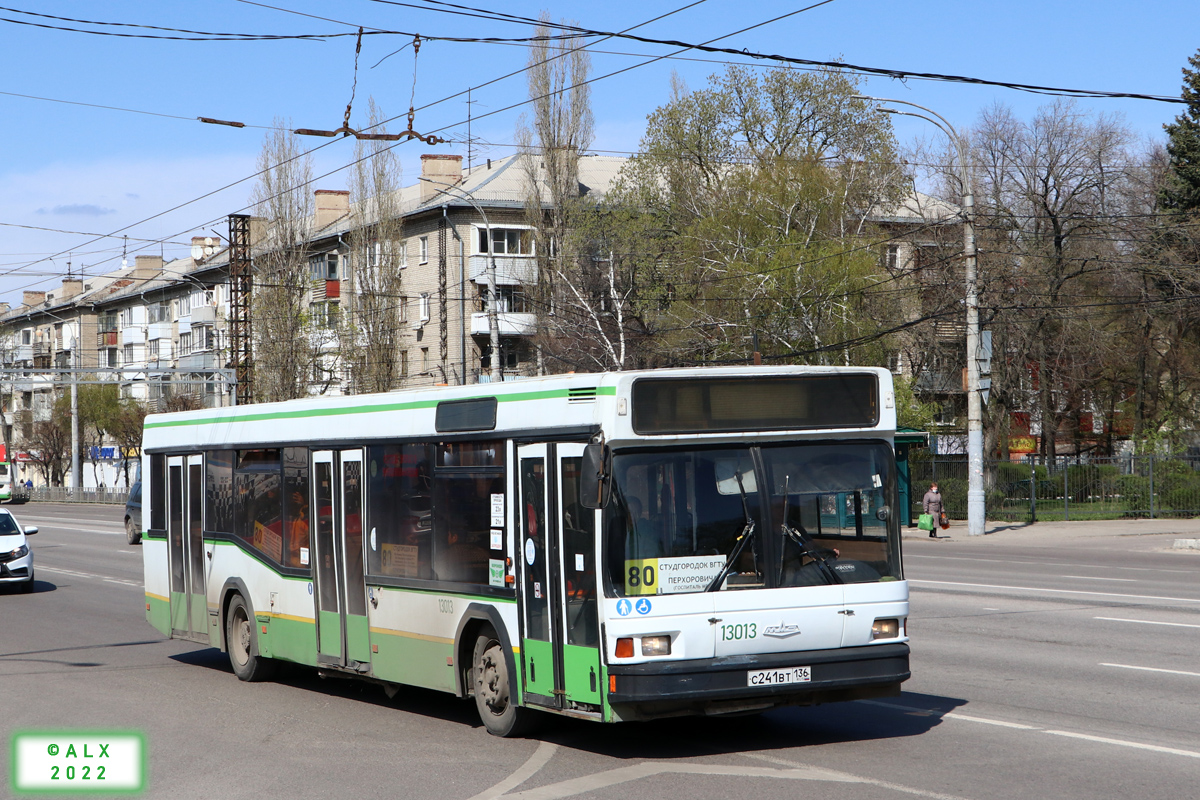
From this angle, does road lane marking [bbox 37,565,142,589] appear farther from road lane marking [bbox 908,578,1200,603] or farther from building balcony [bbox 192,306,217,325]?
building balcony [bbox 192,306,217,325]

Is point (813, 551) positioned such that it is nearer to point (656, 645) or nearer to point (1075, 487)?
point (656, 645)

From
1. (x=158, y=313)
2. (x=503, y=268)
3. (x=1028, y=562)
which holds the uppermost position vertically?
(x=158, y=313)

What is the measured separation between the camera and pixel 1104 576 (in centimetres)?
2148

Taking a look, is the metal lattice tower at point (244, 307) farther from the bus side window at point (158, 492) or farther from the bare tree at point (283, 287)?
the bus side window at point (158, 492)

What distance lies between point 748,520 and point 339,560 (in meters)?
4.02

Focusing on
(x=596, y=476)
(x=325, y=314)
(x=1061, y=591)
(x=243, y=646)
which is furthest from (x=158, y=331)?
(x=596, y=476)

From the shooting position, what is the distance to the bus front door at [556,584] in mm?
7883

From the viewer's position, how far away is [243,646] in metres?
12.3

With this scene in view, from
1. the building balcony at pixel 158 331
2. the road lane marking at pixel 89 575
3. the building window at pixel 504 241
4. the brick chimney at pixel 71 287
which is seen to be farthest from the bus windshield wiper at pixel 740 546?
the brick chimney at pixel 71 287

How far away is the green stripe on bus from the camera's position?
834 cm

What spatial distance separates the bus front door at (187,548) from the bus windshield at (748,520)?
662 centimetres

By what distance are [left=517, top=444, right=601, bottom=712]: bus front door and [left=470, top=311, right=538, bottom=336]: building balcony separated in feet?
152

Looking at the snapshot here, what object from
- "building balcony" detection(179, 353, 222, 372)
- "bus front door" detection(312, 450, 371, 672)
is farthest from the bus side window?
"building balcony" detection(179, 353, 222, 372)

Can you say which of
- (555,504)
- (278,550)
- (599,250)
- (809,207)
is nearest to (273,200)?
(599,250)
